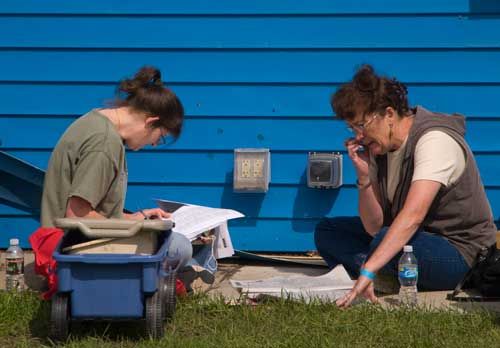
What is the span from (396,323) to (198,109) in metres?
2.28

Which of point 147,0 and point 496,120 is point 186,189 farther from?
point 496,120

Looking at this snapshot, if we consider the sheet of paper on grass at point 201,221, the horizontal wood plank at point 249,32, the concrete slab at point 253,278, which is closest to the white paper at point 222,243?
the sheet of paper on grass at point 201,221

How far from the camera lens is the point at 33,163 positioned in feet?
19.7

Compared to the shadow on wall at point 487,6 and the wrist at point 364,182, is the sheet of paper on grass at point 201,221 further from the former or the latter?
the shadow on wall at point 487,6

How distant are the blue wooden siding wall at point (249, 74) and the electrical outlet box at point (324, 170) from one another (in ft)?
0.30

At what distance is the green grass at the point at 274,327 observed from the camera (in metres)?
3.93

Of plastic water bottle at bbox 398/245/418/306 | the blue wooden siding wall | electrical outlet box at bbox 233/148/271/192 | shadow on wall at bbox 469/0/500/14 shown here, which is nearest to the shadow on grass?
plastic water bottle at bbox 398/245/418/306

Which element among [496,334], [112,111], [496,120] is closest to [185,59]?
[112,111]

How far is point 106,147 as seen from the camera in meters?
4.19

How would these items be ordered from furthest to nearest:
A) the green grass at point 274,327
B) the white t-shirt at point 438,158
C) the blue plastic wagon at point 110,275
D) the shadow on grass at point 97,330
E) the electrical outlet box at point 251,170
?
the electrical outlet box at point 251,170
the white t-shirt at point 438,158
the shadow on grass at point 97,330
the green grass at point 274,327
the blue plastic wagon at point 110,275

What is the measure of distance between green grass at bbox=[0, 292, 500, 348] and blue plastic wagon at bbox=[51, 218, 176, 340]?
124 millimetres

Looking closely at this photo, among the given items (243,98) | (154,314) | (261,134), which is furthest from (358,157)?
(154,314)

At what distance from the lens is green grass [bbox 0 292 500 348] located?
155 inches

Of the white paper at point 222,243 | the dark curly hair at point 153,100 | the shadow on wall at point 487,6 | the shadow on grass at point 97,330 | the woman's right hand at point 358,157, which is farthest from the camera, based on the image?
the shadow on wall at point 487,6
